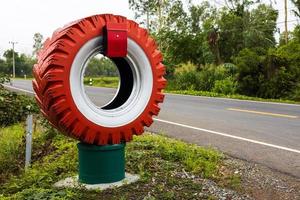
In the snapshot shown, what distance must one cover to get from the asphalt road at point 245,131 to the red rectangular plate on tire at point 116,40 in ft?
9.08

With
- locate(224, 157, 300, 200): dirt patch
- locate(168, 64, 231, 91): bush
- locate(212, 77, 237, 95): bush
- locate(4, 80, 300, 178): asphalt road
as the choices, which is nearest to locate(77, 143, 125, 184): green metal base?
locate(224, 157, 300, 200): dirt patch

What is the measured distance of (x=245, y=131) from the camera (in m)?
8.91

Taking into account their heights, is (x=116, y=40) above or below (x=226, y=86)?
above

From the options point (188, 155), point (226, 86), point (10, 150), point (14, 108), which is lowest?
point (10, 150)

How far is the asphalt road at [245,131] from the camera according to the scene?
6492mm

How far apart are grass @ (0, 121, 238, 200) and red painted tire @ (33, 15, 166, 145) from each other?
54 centimetres

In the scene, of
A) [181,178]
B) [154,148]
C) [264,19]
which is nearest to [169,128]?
[154,148]

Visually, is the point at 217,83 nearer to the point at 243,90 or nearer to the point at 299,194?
the point at 243,90

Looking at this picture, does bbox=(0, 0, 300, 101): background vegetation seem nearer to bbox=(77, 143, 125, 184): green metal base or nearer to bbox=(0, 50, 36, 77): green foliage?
bbox=(77, 143, 125, 184): green metal base

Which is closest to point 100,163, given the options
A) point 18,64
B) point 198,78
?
point 198,78

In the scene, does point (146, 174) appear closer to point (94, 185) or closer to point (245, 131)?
point (94, 185)

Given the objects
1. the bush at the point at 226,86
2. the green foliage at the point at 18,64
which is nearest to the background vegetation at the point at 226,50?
the bush at the point at 226,86

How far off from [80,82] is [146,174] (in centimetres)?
128

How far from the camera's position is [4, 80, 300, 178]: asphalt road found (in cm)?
649
